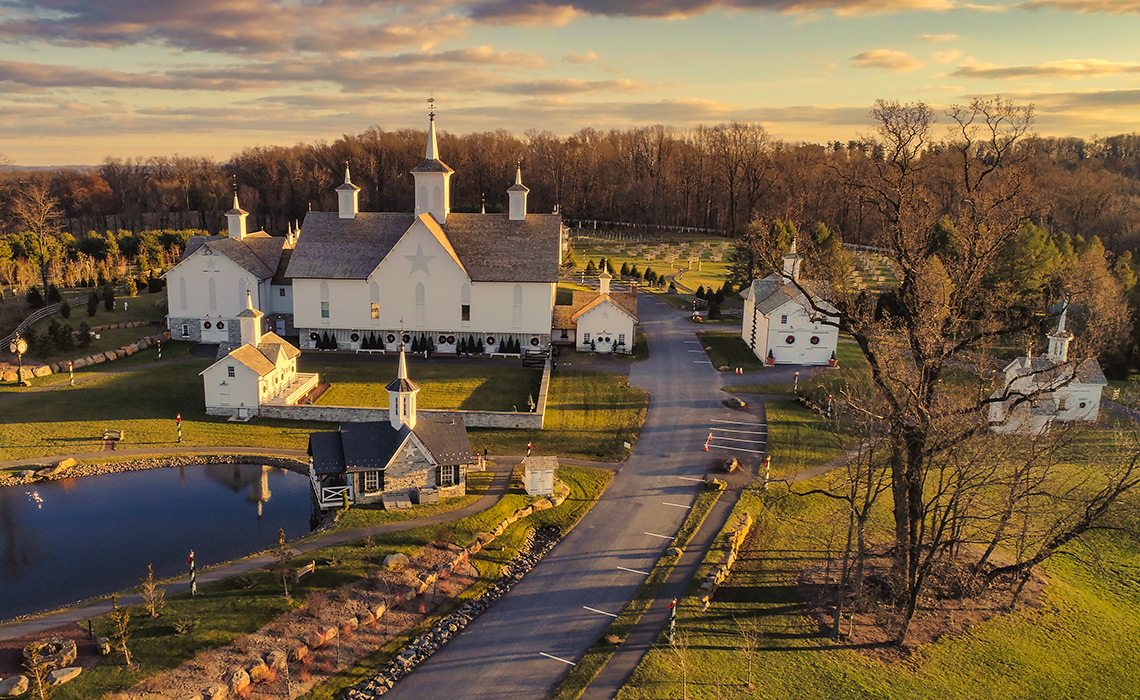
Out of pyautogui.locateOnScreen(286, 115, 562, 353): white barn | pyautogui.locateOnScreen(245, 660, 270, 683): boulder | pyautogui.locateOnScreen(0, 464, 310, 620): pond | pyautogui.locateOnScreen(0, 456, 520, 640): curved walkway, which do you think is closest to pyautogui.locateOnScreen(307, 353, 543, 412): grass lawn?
pyautogui.locateOnScreen(286, 115, 562, 353): white barn

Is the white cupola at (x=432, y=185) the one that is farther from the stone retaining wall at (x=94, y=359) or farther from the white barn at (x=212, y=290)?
the stone retaining wall at (x=94, y=359)

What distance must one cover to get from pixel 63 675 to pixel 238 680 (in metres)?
3.93

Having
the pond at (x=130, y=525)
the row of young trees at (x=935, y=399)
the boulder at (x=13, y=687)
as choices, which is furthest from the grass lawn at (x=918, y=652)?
the pond at (x=130, y=525)

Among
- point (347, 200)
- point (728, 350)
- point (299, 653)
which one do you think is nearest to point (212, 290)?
point (347, 200)

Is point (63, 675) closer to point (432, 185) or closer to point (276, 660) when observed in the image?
point (276, 660)

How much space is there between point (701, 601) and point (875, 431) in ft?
23.2

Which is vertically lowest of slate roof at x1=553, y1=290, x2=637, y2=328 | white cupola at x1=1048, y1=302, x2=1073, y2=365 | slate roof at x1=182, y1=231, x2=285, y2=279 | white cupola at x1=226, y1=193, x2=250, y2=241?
white cupola at x1=1048, y1=302, x2=1073, y2=365

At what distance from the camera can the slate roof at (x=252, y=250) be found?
51.8 metres

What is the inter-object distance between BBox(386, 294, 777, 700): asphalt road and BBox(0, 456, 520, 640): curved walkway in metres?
4.14

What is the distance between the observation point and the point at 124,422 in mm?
36938

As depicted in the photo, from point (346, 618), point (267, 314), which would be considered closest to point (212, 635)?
point (346, 618)

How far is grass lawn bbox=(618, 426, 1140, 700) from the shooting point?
62.7 ft

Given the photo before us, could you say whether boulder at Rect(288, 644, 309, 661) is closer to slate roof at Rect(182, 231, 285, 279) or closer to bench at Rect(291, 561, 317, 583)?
bench at Rect(291, 561, 317, 583)

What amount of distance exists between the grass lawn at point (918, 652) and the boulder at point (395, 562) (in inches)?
337
